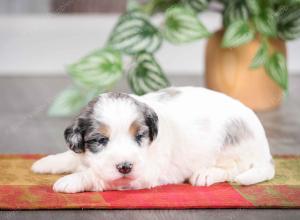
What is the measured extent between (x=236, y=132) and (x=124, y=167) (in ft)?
1.30

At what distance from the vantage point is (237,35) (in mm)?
2656

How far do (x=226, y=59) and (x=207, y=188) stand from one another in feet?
3.84

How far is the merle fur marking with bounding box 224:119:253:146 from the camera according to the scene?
1.93m

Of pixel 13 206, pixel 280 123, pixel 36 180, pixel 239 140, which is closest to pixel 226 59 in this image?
pixel 280 123

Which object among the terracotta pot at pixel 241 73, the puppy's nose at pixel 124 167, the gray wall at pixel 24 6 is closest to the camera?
the puppy's nose at pixel 124 167

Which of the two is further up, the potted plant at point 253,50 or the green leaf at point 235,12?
the green leaf at point 235,12

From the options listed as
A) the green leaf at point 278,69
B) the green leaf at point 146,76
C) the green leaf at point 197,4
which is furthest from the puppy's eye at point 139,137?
the green leaf at point 197,4

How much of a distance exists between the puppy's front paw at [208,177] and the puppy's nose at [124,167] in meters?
0.27

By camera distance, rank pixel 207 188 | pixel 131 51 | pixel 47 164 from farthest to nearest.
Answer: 1. pixel 131 51
2. pixel 47 164
3. pixel 207 188

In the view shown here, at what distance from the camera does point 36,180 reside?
6.33 ft

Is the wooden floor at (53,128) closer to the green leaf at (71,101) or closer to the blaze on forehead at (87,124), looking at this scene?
the green leaf at (71,101)

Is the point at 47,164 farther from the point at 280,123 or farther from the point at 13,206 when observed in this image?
the point at 280,123

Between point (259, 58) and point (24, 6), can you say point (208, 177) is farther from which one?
point (24, 6)

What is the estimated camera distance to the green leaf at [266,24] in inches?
108
